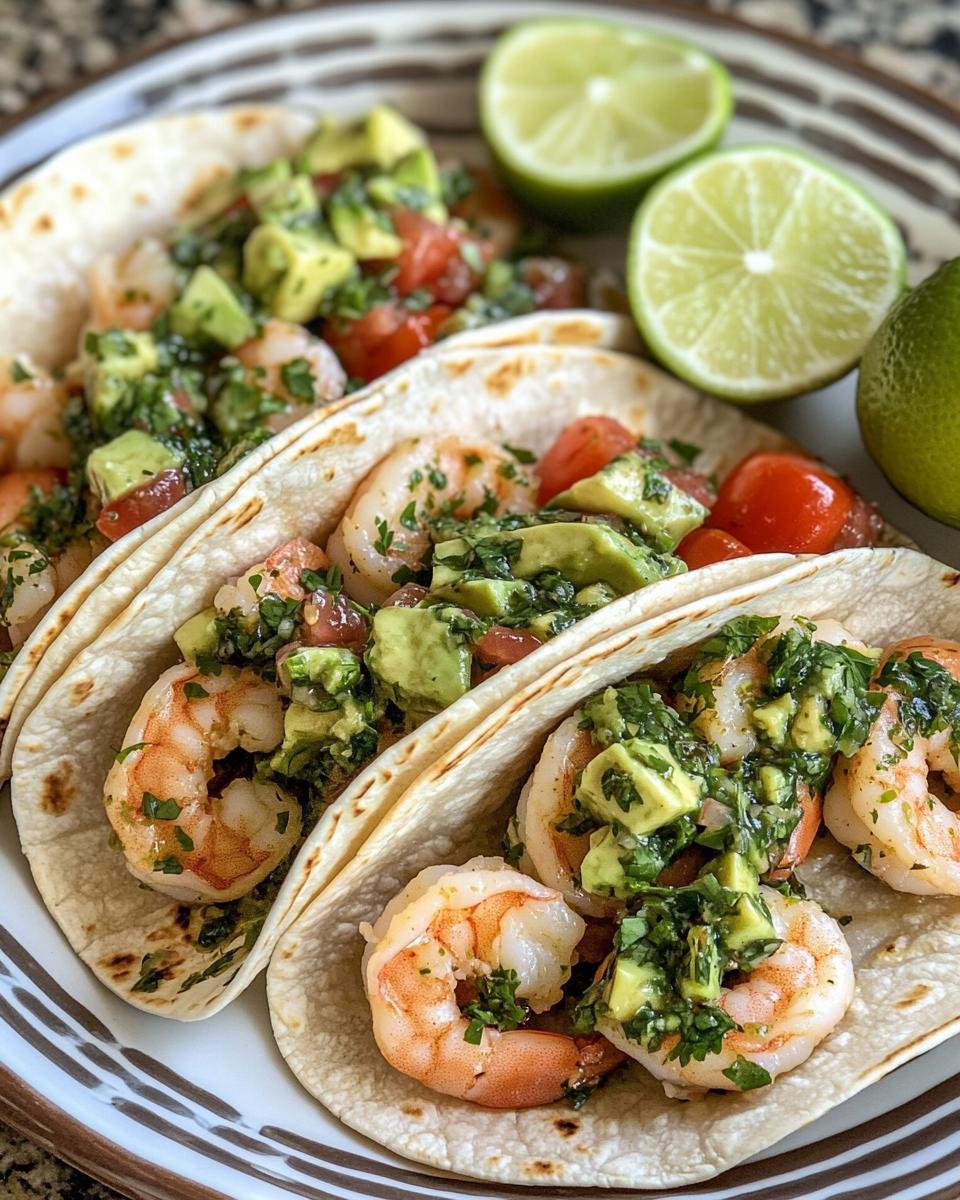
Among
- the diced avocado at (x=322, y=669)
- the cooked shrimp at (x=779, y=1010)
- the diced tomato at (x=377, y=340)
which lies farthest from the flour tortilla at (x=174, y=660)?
the cooked shrimp at (x=779, y=1010)

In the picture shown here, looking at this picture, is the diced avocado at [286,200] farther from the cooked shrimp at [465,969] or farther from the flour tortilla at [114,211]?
the cooked shrimp at [465,969]

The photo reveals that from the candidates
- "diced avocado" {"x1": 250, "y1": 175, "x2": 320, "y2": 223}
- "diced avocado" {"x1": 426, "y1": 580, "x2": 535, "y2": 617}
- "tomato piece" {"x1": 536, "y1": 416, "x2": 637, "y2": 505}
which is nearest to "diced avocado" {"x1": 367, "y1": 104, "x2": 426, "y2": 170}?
"diced avocado" {"x1": 250, "y1": 175, "x2": 320, "y2": 223}

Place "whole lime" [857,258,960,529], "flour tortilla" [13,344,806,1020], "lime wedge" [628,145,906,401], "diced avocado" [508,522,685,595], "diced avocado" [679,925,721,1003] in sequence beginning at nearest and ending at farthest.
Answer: "diced avocado" [679,925,721,1003] → "flour tortilla" [13,344,806,1020] → "diced avocado" [508,522,685,595] → "whole lime" [857,258,960,529] → "lime wedge" [628,145,906,401]

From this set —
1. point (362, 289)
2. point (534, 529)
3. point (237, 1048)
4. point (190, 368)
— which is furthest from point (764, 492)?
point (237, 1048)

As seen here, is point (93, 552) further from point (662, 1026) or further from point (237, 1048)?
point (662, 1026)

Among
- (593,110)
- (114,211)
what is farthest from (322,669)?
(593,110)

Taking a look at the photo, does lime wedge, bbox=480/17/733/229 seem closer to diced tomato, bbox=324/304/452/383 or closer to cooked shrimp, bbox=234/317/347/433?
diced tomato, bbox=324/304/452/383
